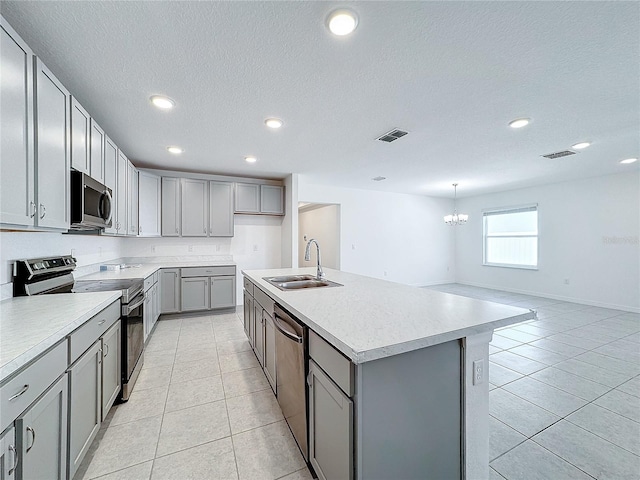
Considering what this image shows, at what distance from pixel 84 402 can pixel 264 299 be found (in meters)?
1.22

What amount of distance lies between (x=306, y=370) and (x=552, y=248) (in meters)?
6.62

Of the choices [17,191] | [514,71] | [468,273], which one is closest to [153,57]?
[17,191]

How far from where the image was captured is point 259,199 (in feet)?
16.1

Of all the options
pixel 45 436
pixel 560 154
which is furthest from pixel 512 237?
pixel 45 436

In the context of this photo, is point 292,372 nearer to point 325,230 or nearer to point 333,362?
point 333,362

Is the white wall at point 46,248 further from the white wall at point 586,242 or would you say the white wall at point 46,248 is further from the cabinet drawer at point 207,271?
the white wall at point 586,242

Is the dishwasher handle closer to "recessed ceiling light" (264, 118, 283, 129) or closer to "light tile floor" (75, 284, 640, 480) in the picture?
"light tile floor" (75, 284, 640, 480)

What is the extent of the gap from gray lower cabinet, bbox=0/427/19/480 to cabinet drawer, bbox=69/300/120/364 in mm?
430

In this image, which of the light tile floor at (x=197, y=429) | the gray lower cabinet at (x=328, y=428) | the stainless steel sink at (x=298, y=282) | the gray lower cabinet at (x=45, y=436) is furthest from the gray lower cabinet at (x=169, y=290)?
the gray lower cabinet at (x=328, y=428)

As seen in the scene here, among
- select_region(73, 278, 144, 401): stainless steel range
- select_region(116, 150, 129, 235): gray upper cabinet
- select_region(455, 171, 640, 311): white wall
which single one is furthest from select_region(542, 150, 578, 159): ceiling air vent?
select_region(116, 150, 129, 235): gray upper cabinet

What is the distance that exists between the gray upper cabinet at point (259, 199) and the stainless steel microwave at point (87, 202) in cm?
250

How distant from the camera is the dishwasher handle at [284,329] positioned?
4.84ft

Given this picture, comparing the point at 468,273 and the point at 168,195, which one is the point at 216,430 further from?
the point at 468,273

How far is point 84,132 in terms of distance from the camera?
2.06 meters
